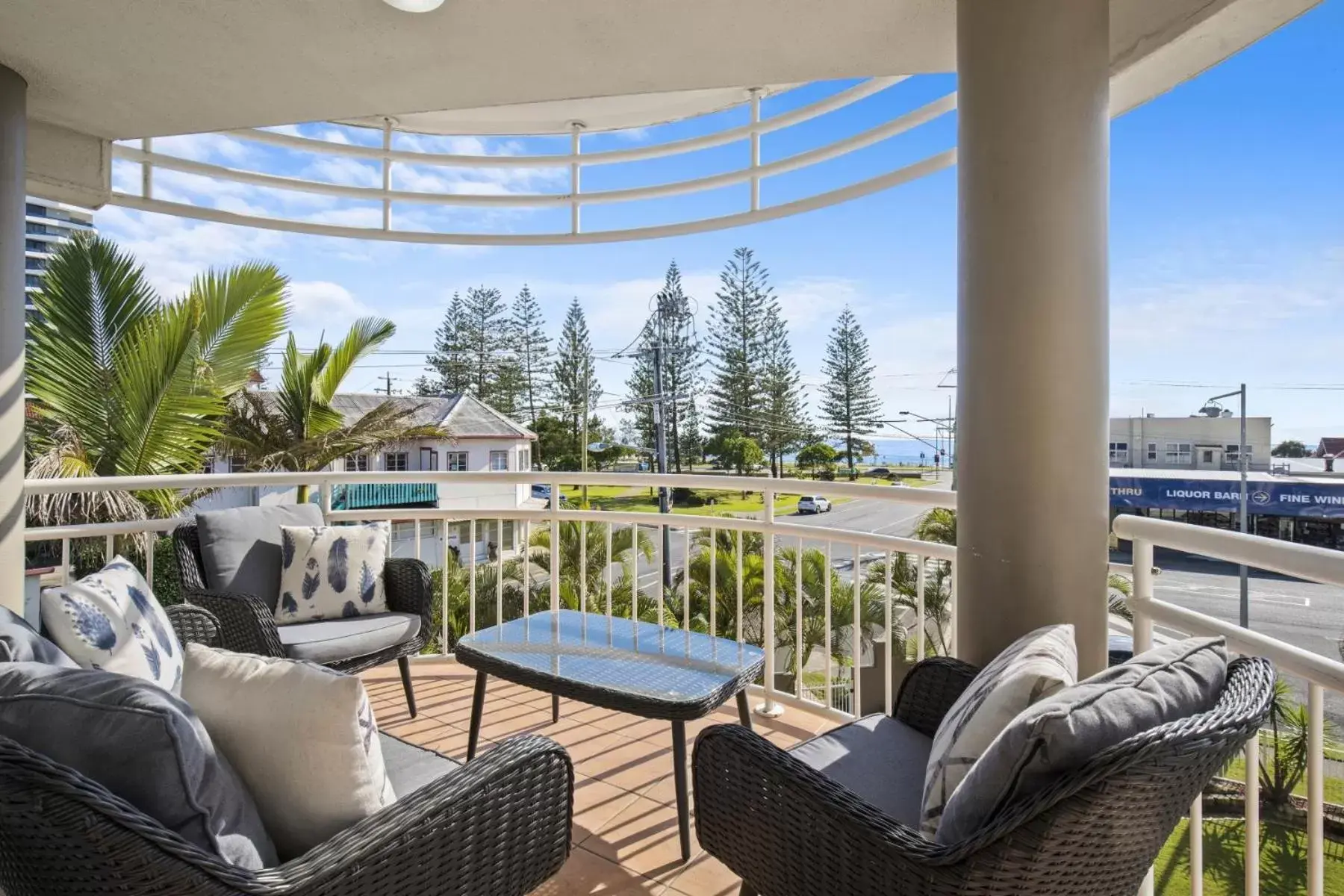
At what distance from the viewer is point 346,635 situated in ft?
8.70

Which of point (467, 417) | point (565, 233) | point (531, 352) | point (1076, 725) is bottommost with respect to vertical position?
point (1076, 725)

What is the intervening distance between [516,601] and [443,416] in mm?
7116

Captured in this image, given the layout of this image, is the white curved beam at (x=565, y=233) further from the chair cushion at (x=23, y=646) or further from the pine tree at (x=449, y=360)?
the pine tree at (x=449, y=360)

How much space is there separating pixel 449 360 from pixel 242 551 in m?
18.9

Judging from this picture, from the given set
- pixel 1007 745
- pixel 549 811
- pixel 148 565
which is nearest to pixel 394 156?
Result: pixel 148 565

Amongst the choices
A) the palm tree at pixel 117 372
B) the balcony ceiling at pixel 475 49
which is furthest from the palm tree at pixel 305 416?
the balcony ceiling at pixel 475 49

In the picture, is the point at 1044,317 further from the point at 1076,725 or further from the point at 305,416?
the point at 305,416

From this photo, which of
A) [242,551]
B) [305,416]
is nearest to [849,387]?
[305,416]

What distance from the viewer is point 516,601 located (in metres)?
14.0

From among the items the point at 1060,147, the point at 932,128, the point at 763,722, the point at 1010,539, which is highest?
the point at 932,128

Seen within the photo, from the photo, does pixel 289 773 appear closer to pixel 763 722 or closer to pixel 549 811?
pixel 549 811

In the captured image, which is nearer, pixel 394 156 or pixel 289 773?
pixel 289 773

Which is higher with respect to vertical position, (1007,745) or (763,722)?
(1007,745)

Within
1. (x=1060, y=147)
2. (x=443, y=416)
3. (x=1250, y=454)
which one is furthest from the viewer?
(x=443, y=416)
